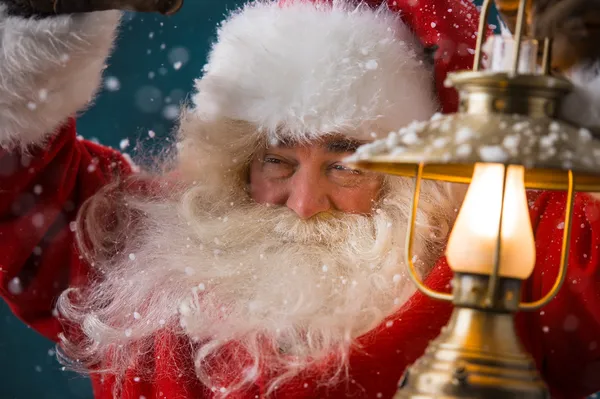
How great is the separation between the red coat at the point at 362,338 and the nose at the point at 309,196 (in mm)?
247

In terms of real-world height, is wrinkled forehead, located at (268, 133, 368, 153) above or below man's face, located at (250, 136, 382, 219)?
above

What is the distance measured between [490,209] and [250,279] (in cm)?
61

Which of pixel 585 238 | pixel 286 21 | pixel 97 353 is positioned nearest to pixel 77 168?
pixel 97 353

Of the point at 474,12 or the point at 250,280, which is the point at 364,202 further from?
the point at 474,12

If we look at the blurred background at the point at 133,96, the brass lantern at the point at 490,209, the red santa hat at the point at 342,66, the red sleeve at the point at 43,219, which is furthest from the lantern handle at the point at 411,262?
the blurred background at the point at 133,96

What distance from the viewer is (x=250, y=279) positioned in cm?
129

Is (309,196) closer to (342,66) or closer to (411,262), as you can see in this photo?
(342,66)

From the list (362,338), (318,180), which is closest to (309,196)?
(318,180)

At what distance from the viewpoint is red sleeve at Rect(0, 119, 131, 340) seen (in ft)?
4.31

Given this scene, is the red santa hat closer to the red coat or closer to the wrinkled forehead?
the wrinkled forehead

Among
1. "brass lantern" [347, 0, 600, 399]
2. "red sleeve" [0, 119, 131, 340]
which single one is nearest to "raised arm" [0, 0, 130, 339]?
"red sleeve" [0, 119, 131, 340]

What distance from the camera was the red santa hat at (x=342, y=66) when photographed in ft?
4.14

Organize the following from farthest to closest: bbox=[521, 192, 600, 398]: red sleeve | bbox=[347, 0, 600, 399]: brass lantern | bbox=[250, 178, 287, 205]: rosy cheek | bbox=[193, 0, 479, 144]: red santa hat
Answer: bbox=[250, 178, 287, 205]: rosy cheek, bbox=[193, 0, 479, 144]: red santa hat, bbox=[521, 192, 600, 398]: red sleeve, bbox=[347, 0, 600, 399]: brass lantern

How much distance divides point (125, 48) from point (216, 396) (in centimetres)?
105
